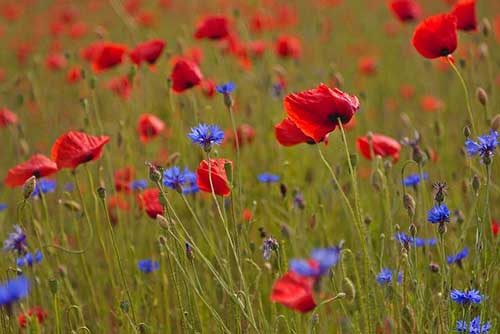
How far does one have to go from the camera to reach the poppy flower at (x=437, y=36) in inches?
73.3

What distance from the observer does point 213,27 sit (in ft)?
9.33

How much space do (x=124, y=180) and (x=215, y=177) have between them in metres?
1.07

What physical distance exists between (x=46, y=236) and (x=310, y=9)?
5.28m

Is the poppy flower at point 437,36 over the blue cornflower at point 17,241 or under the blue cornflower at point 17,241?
over

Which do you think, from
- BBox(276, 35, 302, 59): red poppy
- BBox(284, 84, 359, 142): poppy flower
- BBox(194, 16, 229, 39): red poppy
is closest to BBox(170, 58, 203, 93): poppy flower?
BBox(194, 16, 229, 39): red poppy

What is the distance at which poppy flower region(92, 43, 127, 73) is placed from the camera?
2.79 m

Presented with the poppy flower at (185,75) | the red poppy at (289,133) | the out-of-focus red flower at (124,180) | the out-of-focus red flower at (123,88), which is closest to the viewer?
the red poppy at (289,133)

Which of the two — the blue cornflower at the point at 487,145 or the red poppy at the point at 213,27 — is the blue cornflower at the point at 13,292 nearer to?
the blue cornflower at the point at 487,145

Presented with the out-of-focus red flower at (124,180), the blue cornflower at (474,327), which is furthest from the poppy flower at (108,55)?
the blue cornflower at (474,327)

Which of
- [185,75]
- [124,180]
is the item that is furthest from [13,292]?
[124,180]

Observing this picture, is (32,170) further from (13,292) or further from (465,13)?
(465,13)

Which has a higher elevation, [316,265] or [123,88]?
[123,88]

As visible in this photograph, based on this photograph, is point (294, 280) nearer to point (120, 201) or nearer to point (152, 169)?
point (152, 169)

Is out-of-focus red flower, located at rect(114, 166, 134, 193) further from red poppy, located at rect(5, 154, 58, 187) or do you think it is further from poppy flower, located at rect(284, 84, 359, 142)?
poppy flower, located at rect(284, 84, 359, 142)
